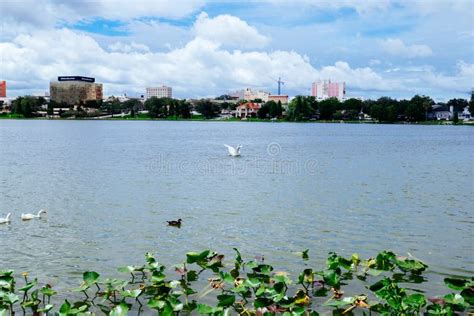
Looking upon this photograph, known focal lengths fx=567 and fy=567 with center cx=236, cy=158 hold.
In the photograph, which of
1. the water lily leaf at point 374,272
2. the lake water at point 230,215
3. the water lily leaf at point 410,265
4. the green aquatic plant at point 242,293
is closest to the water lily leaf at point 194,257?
the green aquatic plant at point 242,293

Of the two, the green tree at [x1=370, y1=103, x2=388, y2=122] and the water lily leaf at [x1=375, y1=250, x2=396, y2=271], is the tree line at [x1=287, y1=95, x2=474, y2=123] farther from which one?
the water lily leaf at [x1=375, y1=250, x2=396, y2=271]

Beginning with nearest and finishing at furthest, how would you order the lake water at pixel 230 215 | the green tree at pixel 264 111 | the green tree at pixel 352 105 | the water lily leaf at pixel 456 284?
the water lily leaf at pixel 456 284, the lake water at pixel 230 215, the green tree at pixel 264 111, the green tree at pixel 352 105

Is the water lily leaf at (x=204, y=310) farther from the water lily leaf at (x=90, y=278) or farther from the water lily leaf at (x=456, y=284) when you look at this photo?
the water lily leaf at (x=456, y=284)

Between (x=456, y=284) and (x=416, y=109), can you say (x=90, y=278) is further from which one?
(x=416, y=109)

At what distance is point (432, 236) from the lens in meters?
15.1

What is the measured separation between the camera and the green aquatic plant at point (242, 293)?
851 centimetres

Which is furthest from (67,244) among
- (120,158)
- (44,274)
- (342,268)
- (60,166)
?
(120,158)

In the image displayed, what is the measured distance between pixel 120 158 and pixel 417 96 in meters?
169

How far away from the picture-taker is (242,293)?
30.8ft

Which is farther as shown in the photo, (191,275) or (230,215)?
(230,215)

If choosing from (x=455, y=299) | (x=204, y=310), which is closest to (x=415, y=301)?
(x=455, y=299)

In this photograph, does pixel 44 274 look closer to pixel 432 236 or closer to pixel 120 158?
pixel 432 236

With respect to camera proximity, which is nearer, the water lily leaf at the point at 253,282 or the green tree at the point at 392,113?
the water lily leaf at the point at 253,282

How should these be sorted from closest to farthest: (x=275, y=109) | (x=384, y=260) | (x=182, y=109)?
1. (x=384, y=260)
2. (x=275, y=109)
3. (x=182, y=109)
